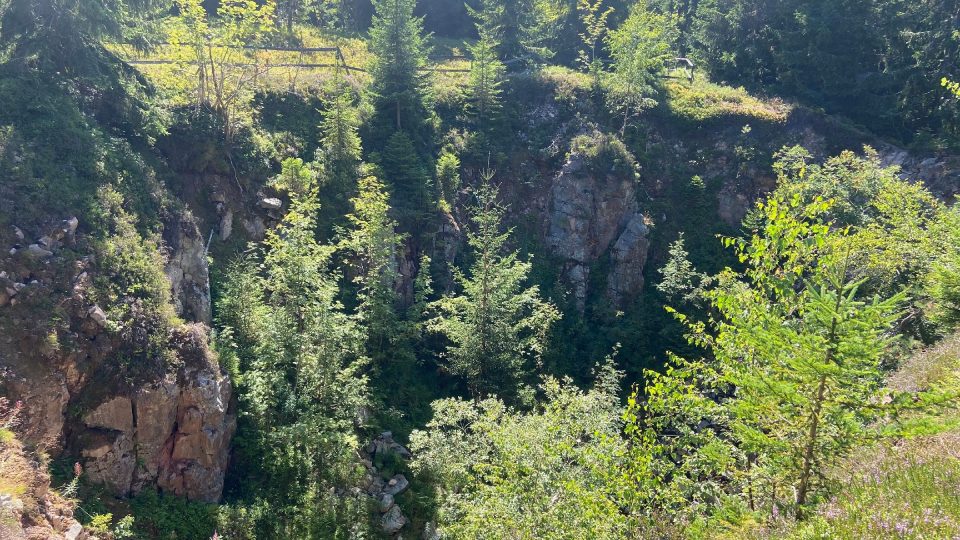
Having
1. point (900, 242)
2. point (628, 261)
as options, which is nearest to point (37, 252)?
point (628, 261)

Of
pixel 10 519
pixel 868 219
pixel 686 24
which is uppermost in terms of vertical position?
pixel 686 24

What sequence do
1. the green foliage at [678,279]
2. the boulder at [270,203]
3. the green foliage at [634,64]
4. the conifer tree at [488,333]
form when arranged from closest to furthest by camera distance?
the conifer tree at [488,333] → the boulder at [270,203] → the green foliage at [678,279] → the green foliage at [634,64]

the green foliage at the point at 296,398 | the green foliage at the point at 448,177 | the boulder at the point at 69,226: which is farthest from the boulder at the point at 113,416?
the green foliage at the point at 448,177

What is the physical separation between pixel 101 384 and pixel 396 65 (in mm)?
19616

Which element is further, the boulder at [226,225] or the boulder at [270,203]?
the boulder at [270,203]

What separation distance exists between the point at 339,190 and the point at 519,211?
969 cm

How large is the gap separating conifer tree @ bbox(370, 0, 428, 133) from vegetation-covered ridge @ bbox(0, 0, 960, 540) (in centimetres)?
13

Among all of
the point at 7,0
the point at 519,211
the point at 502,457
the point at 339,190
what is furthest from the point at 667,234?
the point at 7,0

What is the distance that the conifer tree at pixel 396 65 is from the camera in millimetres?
25719

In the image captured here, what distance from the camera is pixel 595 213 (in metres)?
26.5

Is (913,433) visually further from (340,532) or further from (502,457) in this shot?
(340,532)

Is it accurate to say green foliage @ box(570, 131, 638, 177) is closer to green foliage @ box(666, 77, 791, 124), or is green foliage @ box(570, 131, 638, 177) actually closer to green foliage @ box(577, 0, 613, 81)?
green foliage @ box(666, 77, 791, 124)

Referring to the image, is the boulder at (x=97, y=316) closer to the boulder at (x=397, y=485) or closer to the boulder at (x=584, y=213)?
the boulder at (x=397, y=485)

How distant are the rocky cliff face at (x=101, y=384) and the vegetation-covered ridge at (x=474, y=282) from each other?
0.21 ft
